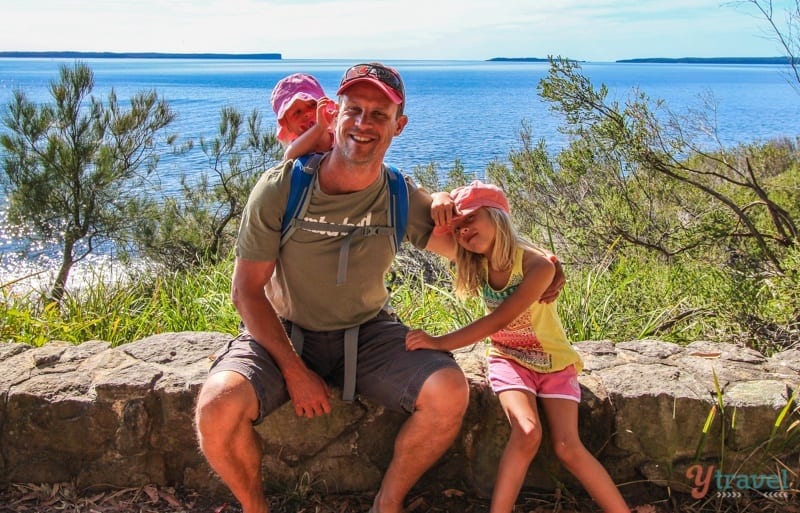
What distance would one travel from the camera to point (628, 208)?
7586mm

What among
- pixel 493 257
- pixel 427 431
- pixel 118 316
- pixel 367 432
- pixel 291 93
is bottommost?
pixel 118 316

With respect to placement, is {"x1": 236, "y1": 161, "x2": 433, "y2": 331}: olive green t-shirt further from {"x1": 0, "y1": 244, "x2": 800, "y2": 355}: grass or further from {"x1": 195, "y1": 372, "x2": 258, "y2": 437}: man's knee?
{"x1": 0, "y1": 244, "x2": 800, "y2": 355}: grass

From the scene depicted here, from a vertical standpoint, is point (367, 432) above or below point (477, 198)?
below

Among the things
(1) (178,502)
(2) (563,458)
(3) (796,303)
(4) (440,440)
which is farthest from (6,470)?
(3) (796,303)

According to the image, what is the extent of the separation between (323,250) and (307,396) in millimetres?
521

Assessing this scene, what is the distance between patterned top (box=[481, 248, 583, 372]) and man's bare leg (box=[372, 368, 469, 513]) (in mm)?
309

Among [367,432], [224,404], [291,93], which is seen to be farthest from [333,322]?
[291,93]

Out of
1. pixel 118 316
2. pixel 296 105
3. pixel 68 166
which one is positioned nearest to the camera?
pixel 296 105

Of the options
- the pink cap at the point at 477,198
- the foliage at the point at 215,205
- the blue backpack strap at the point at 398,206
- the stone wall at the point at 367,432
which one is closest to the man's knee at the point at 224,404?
the stone wall at the point at 367,432

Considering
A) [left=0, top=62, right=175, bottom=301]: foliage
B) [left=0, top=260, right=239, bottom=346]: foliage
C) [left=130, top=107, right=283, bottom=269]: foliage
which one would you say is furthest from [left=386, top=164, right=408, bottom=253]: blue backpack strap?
[left=0, top=62, right=175, bottom=301]: foliage

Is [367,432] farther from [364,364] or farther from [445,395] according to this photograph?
[445,395]

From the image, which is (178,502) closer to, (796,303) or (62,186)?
(796,303)

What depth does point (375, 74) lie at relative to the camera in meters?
2.63

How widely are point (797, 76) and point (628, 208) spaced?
1936mm
